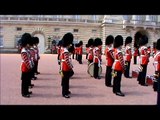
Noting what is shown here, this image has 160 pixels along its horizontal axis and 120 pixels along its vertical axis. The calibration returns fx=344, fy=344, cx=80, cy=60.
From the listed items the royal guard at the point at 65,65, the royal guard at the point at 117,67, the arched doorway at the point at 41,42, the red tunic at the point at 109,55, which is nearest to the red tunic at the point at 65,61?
the royal guard at the point at 65,65

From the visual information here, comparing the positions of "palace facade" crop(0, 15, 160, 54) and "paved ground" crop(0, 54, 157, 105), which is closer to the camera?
"paved ground" crop(0, 54, 157, 105)

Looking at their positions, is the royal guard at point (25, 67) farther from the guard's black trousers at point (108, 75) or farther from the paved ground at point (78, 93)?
the guard's black trousers at point (108, 75)

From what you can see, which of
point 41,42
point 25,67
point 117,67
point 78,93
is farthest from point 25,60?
point 41,42

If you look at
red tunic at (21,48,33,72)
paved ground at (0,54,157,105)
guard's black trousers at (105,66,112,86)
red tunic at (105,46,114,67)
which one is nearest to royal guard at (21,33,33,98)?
red tunic at (21,48,33,72)

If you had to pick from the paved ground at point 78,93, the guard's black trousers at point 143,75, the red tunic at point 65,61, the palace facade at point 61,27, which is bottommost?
the paved ground at point 78,93

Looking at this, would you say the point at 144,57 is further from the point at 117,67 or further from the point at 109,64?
the point at 117,67

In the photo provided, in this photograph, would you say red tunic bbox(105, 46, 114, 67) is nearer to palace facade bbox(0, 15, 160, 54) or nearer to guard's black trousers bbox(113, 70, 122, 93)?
guard's black trousers bbox(113, 70, 122, 93)

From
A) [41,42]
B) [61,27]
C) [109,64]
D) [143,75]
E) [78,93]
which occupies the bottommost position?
[78,93]

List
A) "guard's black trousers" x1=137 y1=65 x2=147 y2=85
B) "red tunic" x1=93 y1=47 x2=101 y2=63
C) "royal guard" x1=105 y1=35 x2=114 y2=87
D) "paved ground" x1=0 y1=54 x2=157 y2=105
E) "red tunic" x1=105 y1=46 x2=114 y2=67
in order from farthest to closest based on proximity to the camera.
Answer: "red tunic" x1=93 y1=47 x2=101 y2=63 → "guard's black trousers" x1=137 y1=65 x2=147 y2=85 → "royal guard" x1=105 y1=35 x2=114 y2=87 → "red tunic" x1=105 y1=46 x2=114 y2=67 → "paved ground" x1=0 y1=54 x2=157 y2=105

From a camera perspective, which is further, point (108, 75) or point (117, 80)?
point (108, 75)

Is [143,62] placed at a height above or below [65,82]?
above
